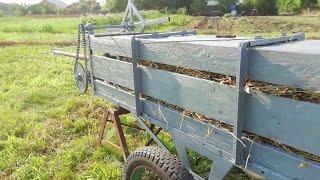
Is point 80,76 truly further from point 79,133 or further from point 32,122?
point 32,122

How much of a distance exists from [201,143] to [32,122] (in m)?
4.30

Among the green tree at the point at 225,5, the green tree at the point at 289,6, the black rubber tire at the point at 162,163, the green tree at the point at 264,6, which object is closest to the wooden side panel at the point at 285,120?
the black rubber tire at the point at 162,163

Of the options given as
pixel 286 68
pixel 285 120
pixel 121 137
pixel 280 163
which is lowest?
pixel 121 137

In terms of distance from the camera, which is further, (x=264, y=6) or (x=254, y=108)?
(x=264, y=6)

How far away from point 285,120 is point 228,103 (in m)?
0.44

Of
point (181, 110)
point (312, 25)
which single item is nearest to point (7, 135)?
point (181, 110)

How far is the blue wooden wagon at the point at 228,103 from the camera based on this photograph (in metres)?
2.07

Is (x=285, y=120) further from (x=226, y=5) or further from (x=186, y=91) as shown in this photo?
(x=226, y=5)

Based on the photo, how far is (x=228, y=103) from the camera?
8.19 feet

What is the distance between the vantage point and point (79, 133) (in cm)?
600

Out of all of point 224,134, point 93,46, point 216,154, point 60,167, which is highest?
point 93,46

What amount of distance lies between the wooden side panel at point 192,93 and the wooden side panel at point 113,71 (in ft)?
0.87

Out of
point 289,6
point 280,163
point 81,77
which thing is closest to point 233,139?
point 280,163

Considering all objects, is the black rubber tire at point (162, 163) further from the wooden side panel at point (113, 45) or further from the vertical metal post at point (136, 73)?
the wooden side panel at point (113, 45)
